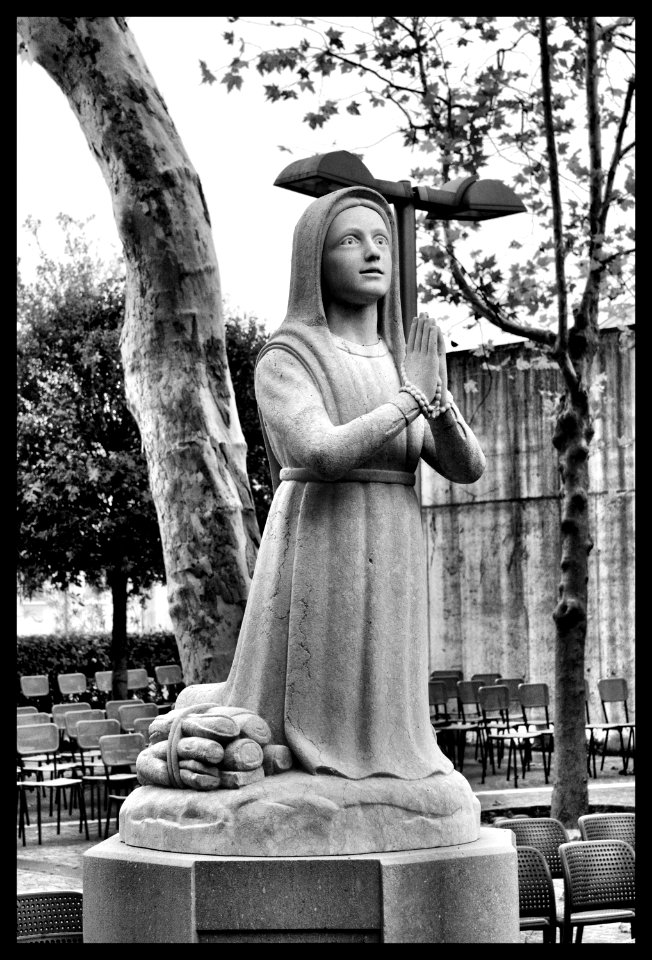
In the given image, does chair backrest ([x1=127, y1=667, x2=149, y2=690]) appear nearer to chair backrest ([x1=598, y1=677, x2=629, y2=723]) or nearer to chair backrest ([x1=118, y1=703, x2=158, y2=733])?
chair backrest ([x1=118, y1=703, x2=158, y2=733])

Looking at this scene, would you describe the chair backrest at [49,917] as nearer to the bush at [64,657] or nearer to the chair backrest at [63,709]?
the chair backrest at [63,709]

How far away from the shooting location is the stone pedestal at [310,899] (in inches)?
175

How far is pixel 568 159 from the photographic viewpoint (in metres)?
12.3

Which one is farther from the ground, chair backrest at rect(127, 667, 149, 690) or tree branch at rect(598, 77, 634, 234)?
tree branch at rect(598, 77, 634, 234)

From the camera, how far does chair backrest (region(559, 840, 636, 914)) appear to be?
7391 millimetres

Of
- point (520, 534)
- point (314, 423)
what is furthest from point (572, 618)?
point (520, 534)

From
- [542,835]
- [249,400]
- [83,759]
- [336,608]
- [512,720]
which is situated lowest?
[512,720]

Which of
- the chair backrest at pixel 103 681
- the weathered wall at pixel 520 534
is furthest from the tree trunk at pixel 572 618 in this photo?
the chair backrest at pixel 103 681

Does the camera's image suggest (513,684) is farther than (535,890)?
Yes

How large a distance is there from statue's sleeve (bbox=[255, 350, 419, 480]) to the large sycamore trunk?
447cm

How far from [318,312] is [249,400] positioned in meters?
15.8

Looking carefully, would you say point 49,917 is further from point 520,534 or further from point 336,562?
point 520,534

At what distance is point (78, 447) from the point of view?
65.4 feet

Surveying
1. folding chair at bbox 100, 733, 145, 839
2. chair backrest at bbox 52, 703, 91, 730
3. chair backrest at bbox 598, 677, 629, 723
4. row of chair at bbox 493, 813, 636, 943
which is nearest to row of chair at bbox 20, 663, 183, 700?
chair backrest at bbox 52, 703, 91, 730
